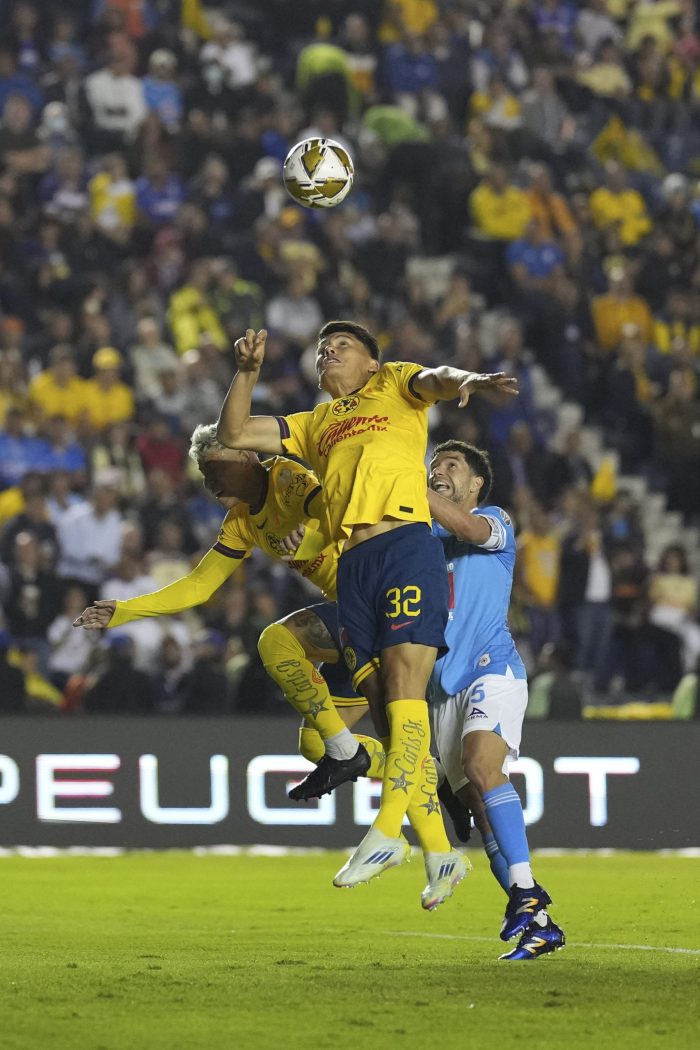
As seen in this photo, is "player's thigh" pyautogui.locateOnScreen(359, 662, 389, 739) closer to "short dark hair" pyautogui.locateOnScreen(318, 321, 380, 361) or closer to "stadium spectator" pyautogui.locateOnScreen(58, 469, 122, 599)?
"short dark hair" pyautogui.locateOnScreen(318, 321, 380, 361)

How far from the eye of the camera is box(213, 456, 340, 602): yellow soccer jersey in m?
8.58

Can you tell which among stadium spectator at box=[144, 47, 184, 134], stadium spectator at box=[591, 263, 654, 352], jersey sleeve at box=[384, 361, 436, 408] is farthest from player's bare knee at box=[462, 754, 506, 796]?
stadium spectator at box=[144, 47, 184, 134]

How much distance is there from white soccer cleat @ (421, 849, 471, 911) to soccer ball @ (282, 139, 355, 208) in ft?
10.7

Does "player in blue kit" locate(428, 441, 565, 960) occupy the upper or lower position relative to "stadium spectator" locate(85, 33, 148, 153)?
lower

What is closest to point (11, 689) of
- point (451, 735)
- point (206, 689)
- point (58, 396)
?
point (206, 689)

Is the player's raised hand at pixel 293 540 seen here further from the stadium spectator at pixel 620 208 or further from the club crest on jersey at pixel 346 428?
the stadium spectator at pixel 620 208

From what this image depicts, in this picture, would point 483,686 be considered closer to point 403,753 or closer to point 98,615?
point 403,753

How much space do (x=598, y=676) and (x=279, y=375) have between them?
12.2 feet

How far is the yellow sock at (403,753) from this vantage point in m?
7.24

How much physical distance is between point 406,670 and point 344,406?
1151mm

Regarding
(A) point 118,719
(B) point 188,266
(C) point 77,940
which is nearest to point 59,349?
(B) point 188,266

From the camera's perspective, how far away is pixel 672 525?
17.7 meters

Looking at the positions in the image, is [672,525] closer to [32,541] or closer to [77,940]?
A: [32,541]

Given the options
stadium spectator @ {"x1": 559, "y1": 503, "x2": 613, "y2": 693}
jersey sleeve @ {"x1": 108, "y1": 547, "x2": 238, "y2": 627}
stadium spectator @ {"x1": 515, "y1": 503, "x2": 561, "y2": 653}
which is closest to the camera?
jersey sleeve @ {"x1": 108, "y1": 547, "x2": 238, "y2": 627}
